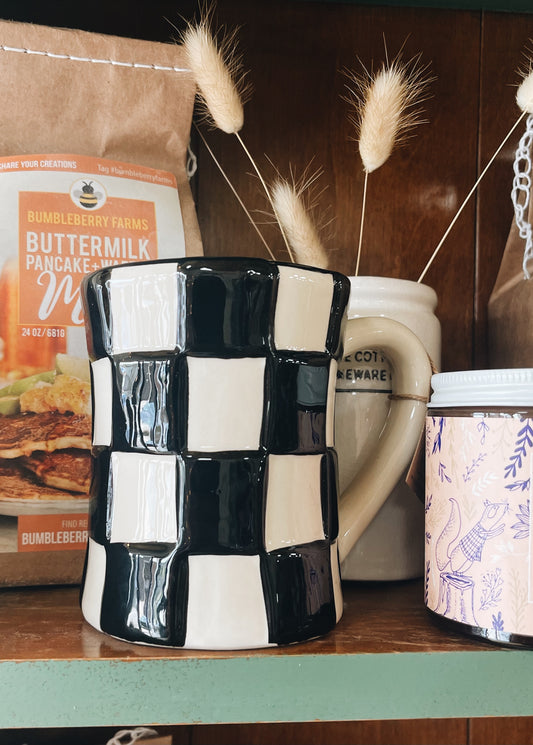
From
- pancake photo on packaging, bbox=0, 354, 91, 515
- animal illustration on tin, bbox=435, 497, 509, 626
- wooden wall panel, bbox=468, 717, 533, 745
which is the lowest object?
wooden wall panel, bbox=468, 717, 533, 745

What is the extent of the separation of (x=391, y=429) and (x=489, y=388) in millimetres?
109

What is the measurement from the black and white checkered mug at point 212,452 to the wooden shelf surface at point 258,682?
0.01 metres

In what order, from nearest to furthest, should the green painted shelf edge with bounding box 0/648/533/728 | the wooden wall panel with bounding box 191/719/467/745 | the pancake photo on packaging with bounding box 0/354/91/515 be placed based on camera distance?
the green painted shelf edge with bounding box 0/648/533/728 → the pancake photo on packaging with bounding box 0/354/91/515 → the wooden wall panel with bounding box 191/719/467/745

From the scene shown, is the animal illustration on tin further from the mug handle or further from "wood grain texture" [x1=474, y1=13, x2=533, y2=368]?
"wood grain texture" [x1=474, y1=13, x2=533, y2=368]

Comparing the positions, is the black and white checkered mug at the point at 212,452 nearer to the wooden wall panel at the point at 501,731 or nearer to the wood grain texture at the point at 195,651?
the wood grain texture at the point at 195,651

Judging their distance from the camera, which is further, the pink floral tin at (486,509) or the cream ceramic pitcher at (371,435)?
the cream ceramic pitcher at (371,435)

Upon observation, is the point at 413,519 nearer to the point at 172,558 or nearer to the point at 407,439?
the point at 407,439

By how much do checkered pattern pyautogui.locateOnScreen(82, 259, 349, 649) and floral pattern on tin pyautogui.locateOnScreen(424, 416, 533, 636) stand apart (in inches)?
3.1

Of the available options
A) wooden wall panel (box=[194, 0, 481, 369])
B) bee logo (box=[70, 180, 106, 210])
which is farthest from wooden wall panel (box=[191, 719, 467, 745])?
bee logo (box=[70, 180, 106, 210])

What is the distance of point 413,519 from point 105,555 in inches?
9.7

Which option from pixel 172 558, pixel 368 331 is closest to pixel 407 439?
pixel 368 331

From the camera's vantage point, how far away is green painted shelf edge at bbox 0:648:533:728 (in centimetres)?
35

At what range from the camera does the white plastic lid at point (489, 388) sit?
0.37 meters

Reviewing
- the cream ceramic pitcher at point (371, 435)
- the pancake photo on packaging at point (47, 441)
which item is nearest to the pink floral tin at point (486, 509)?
the cream ceramic pitcher at point (371, 435)
